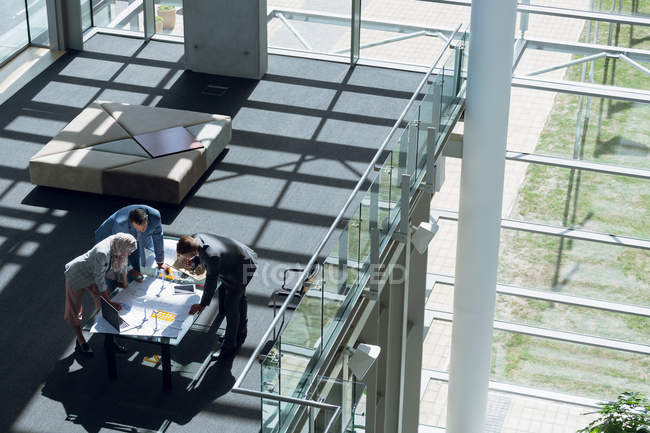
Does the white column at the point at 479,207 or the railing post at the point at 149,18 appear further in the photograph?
the railing post at the point at 149,18

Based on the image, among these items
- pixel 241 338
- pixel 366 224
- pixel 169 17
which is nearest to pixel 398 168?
pixel 366 224

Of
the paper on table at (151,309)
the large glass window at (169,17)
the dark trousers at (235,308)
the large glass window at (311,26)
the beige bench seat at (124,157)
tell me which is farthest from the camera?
the large glass window at (169,17)

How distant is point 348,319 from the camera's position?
10.6 m

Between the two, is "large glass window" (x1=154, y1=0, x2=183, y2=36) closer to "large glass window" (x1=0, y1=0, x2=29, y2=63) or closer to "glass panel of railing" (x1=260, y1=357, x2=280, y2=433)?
"large glass window" (x1=0, y1=0, x2=29, y2=63)

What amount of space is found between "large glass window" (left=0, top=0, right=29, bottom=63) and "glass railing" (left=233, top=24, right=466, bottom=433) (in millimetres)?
6622

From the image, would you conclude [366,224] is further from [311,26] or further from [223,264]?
[311,26]

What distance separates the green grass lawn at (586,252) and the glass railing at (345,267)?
2.83m

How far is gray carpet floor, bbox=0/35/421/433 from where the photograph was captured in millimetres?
9547

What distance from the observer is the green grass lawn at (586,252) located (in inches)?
637

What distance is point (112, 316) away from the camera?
9227 mm

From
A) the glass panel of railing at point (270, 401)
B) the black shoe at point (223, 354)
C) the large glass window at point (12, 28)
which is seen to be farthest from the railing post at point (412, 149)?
the large glass window at point (12, 28)

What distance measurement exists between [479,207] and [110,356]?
19.5 ft

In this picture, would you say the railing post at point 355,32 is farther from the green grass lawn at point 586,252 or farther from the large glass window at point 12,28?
the large glass window at point 12,28

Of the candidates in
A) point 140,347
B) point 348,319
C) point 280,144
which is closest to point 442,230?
point 280,144
